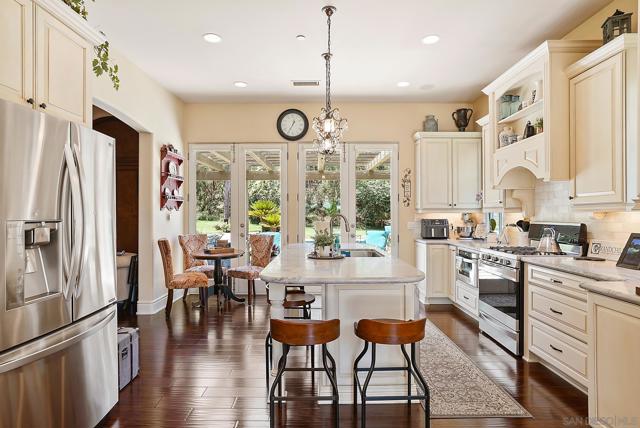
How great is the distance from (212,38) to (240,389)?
3.32 metres

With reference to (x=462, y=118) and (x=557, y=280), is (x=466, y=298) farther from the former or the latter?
(x=462, y=118)

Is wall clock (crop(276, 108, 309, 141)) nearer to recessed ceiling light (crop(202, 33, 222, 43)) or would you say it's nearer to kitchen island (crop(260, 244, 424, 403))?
recessed ceiling light (crop(202, 33, 222, 43))

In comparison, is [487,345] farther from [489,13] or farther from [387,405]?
[489,13]

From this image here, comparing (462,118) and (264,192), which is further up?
(462,118)

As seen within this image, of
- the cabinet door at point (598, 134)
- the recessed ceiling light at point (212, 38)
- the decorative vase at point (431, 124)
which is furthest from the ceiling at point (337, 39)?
the cabinet door at point (598, 134)

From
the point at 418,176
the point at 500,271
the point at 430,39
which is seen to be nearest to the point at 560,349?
the point at 500,271

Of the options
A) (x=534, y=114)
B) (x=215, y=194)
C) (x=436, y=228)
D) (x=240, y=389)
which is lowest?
(x=240, y=389)

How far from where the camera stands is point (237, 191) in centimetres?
621

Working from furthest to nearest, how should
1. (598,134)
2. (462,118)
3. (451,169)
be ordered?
(462,118), (451,169), (598,134)

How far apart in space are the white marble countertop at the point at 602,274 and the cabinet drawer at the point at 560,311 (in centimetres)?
22

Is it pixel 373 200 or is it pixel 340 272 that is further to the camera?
pixel 373 200

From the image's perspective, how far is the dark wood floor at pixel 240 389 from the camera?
242 cm

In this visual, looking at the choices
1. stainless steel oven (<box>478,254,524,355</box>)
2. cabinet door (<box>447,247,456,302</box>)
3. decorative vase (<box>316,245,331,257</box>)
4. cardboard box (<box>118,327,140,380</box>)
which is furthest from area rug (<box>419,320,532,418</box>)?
cardboard box (<box>118,327,140,380</box>)

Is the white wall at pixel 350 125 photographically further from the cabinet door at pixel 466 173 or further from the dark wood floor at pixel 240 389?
the dark wood floor at pixel 240 389
